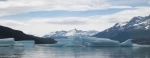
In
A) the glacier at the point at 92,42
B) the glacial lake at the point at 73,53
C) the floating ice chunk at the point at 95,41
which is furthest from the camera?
the glacier at the point at 92,42

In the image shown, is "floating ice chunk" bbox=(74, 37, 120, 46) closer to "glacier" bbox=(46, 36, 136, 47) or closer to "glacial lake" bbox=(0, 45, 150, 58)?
"glacier" bbox=(46, 36, 136, 47)

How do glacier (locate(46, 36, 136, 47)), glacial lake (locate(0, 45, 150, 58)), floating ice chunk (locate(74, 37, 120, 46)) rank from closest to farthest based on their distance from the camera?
glacial lake (locate(0, 45, 150, 58)) < floating ice chunk (locate(74, 37, 120, 46)) < glacier (locate(46, 36, 136, 47))

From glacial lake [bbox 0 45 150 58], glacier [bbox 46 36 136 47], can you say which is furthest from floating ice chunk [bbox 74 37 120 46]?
→ glacial lake [bbox 0 45 150 58]

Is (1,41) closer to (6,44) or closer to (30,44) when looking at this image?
(6,44)

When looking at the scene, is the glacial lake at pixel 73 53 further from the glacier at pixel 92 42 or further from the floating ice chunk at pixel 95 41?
the glacier at pixel 92 42

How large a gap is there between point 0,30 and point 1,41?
46958 mm

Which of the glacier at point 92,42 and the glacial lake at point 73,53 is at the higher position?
the glacier at point 92,42

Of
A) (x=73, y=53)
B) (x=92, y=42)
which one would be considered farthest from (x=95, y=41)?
(x=73, y=53)

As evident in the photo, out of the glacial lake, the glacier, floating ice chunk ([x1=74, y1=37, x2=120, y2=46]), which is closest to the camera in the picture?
the glacial lake

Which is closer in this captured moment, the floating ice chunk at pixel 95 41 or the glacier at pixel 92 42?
Result: the floating ice chunk at pixel 95 41

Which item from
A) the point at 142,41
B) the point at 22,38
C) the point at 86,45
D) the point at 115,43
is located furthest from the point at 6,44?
the point at 142,41

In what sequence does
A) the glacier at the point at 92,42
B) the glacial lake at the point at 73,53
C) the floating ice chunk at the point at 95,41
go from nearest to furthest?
the glacial lake at the point at 73,53, the floating ice chunk at the point at 95,41, the glacier at the point at 92,42

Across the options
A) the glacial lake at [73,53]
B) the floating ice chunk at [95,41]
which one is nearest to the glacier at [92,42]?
the floating ice chunk at [95,41]

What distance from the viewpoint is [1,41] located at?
245ft
